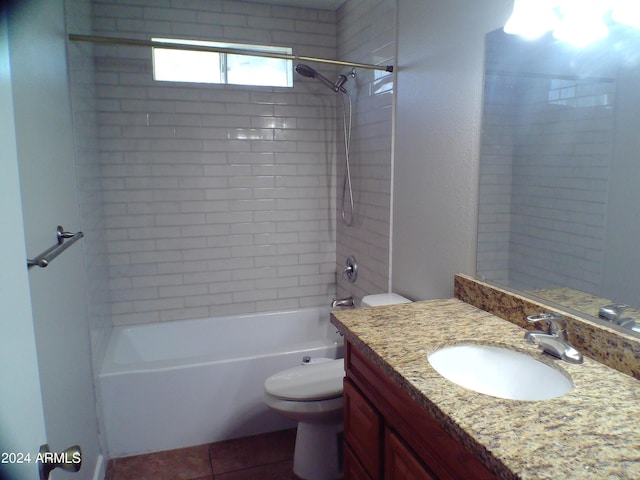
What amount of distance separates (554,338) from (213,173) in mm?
2390

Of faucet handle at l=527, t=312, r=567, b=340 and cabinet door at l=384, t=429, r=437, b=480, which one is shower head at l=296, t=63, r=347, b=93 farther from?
cabinet door at l=384, t=429, r=437, b=480

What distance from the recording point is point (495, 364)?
129cm

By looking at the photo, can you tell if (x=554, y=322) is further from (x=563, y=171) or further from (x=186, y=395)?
(x=186, y=395)

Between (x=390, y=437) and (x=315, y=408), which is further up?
(x=390, y=437)

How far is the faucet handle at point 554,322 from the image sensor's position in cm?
126

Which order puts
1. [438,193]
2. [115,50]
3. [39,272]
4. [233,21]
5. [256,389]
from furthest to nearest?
[233,21] < [115,50] < [256,389] < [438,193] < [39,272]

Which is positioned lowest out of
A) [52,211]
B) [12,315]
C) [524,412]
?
[524,412]

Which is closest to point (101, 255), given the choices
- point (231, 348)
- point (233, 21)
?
point (231, 348)

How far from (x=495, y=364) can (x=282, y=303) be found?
215 cm

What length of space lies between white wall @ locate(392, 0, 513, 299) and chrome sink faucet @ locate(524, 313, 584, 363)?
19.2 inches

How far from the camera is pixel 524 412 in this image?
0.92 m

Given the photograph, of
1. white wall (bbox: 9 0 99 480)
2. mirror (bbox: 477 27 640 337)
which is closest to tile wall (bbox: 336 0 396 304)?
mirror (bbox: 477 27 640 337)

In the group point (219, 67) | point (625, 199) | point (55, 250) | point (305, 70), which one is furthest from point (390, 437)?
point (219, 67)

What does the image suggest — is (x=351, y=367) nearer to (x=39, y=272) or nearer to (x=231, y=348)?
(x=39, y=272)
